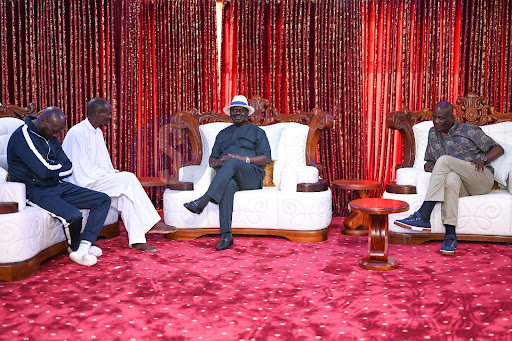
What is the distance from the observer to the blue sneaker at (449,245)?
4.40 meters

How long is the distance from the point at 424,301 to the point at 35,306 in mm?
2280

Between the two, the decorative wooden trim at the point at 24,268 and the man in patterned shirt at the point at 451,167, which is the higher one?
the man in patterned shirt at the point at 451,167

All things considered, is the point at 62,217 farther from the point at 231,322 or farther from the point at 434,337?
the point at 434,337

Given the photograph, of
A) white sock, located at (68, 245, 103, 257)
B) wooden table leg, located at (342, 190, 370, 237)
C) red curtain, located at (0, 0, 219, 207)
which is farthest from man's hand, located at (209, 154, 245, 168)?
red curtain, located at (0, 0, 219, 207)

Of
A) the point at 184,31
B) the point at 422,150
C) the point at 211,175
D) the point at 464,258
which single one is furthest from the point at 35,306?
the point at 184,31

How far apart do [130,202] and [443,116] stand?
2779 millimetres

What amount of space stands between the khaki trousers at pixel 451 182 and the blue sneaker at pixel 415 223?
0.16m

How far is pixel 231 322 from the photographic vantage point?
9.68ft

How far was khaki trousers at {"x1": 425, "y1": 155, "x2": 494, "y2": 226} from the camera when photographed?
451cm

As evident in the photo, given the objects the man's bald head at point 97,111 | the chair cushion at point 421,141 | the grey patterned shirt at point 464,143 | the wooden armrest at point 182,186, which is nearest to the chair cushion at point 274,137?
the wooden armrest at point 182,186

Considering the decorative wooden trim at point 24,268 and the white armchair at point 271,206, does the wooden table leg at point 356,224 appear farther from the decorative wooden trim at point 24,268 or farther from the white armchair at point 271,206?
the decorative wooden trim at point 24,268

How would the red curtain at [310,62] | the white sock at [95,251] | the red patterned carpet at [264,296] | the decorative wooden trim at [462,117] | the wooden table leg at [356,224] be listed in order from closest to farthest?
1. the red patterned carpet at [264,296]
2. the white sock at [95,251]
3. the wooden table leg at [356,224]
4. the decorative wooden trim at [462,117]
5. the red curtain at [310,62]

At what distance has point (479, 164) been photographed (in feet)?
15.1

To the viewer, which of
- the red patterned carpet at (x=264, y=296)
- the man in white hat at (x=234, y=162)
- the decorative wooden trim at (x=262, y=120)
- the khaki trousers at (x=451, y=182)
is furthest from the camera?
the decorative wooden trim at (x=262, y=120)
